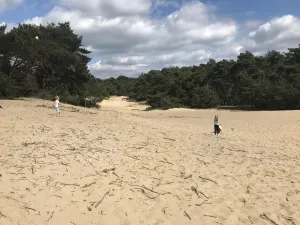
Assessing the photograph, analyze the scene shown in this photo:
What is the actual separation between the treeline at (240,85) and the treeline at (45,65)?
1492 centimetres

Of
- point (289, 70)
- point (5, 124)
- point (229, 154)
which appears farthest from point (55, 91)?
point (289, 70)

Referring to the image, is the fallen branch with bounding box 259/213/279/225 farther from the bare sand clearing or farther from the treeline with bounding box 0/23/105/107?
the treeline with bounding box 0/23/105/107

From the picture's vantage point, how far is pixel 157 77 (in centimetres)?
5881

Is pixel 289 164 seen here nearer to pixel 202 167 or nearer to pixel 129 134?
pixel 202 167

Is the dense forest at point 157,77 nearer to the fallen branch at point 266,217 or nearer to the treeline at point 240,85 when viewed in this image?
the treeline at point 240,85

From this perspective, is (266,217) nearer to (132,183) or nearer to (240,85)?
(132,183)

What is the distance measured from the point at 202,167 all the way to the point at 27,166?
3.80 m

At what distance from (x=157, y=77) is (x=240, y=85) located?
17.4m

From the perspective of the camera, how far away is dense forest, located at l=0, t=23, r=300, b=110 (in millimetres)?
26297

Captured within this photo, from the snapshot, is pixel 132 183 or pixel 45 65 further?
pixel 45 65

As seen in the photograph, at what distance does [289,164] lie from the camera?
352 inches

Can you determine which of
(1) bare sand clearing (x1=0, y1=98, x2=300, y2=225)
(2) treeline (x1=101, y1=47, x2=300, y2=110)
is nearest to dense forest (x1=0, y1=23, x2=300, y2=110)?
(2) treeline (x1=101, y1=47, x2=300, y2=110)

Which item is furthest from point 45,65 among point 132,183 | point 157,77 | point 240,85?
point 157,77

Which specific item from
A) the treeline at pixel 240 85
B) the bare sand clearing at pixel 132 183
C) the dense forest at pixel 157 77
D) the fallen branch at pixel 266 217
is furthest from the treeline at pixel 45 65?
the fallen branch at pixel 266 217
